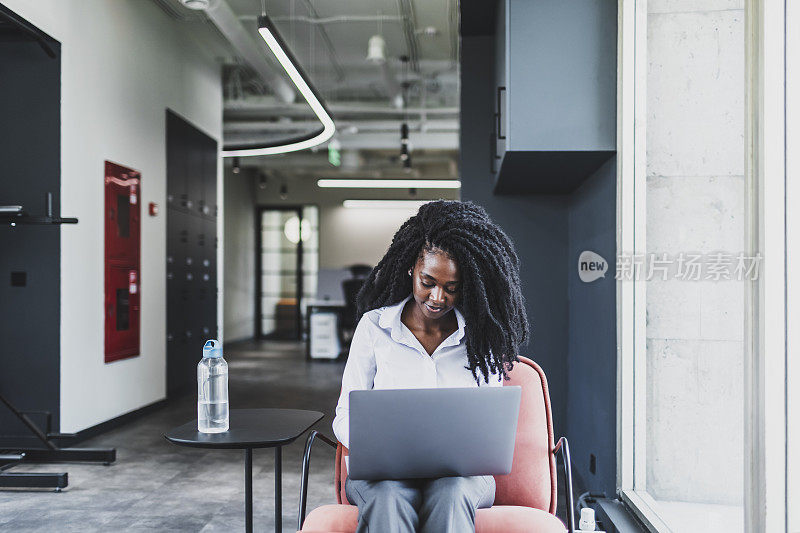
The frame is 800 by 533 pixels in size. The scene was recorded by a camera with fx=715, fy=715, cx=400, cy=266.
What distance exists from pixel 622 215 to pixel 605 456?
1.08 m

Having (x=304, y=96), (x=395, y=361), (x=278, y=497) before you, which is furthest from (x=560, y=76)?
(x=304, y=96)

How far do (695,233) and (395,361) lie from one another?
52.4 inches

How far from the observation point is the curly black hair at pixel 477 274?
81.0 inches

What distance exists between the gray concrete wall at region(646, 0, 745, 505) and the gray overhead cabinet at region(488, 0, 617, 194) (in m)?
0.18

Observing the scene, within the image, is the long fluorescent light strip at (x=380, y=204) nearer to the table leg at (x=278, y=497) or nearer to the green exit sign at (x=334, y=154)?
the green exit sign at (x=334, y=154)

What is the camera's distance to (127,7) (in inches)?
217

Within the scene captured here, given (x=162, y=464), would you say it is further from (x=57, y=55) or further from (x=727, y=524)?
(x=727, y=524)

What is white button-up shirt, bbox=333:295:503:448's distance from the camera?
203 centimetres

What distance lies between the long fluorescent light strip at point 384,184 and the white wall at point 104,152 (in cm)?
594

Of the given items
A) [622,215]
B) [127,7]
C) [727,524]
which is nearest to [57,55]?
[127,7]

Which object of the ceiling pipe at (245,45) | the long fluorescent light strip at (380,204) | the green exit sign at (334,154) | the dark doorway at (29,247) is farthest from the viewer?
the long fluorescent light strip at (380,204)

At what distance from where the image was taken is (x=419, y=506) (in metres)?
1.81

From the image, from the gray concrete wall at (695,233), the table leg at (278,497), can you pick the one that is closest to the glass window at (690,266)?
the gray concrete wall at (695,233)

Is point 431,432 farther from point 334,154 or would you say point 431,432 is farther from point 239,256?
point 239,256
